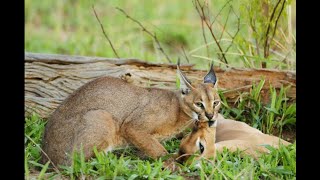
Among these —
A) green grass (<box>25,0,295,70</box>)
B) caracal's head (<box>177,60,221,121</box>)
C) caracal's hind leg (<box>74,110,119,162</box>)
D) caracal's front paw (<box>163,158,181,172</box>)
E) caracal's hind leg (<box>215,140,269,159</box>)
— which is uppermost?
green grass (<box>25,0,295,70</box>)

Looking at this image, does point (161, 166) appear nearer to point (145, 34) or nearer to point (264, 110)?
point (264, 110)

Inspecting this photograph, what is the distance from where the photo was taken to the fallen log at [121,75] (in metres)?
7.09

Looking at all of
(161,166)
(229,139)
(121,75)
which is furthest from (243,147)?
(121,75)

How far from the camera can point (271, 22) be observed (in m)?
7.25

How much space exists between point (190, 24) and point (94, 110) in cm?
593

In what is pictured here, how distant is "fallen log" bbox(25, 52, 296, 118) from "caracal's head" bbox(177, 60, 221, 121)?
3.61ft

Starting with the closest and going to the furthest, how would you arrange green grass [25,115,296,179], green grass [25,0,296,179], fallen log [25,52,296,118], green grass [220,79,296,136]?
green grass [25,115,296,179] → green grass [25,0,296,179] → green grass [220,79,296,136] → fallen log [25,52,296,118]

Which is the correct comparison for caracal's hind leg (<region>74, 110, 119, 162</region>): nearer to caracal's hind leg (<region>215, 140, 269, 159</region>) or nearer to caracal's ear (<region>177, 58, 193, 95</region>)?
caracal's ear (<region>177, 58, 193, 95</region>)

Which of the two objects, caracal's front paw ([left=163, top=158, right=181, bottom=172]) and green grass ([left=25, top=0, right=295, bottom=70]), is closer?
caracal's front paw ([left=163, top=158, right=181, bottom=172])

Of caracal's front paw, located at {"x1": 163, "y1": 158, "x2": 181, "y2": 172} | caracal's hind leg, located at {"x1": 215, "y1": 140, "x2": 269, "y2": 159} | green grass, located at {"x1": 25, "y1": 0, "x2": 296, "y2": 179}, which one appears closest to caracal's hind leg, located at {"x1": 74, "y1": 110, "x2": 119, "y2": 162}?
green grass, located at {"x1": 25, "y1": 0, "x2": 296, "y2": 179}

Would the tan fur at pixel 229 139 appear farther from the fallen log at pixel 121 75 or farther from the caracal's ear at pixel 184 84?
the fallen log at pixel 121 75

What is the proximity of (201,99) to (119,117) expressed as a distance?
72cm

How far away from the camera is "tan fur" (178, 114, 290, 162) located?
5.64m

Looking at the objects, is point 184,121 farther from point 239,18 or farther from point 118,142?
point 239,18
